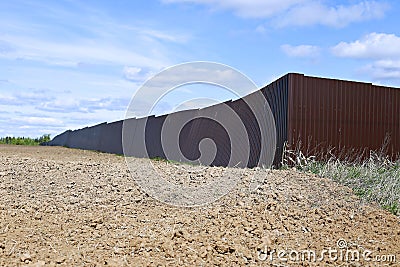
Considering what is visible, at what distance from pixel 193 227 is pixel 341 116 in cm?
648

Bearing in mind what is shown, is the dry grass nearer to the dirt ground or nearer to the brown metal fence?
the dirt ground

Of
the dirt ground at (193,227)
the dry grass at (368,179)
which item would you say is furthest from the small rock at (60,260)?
the dry grass at (368,179)

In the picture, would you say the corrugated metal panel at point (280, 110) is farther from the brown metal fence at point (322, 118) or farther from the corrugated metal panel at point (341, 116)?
the corrugated metal panel at point (341, 116)

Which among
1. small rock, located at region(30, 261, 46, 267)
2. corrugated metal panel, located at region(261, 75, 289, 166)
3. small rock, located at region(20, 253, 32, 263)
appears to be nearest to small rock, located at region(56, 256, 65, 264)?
small rock, located at region(30, 261, 46, 267)

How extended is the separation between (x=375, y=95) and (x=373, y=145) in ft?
3.80

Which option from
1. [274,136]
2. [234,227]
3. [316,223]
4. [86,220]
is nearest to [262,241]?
[234,227]

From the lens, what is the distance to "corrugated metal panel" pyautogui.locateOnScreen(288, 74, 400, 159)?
9.99 metres

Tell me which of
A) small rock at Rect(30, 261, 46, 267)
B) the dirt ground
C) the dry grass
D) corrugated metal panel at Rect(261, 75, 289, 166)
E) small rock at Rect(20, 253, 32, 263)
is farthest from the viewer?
corrugated metal panel at Rect(261, 75, 289, 166)

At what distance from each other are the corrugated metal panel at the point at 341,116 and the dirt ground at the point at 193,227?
2911 mm

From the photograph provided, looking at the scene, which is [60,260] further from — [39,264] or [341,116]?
[341,116]

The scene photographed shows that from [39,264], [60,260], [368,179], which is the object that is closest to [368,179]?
[368,179]

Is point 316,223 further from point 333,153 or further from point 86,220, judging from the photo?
point 333,153

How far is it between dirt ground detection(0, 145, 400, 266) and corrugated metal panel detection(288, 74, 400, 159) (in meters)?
2.91

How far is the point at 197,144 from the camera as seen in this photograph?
15.4m
